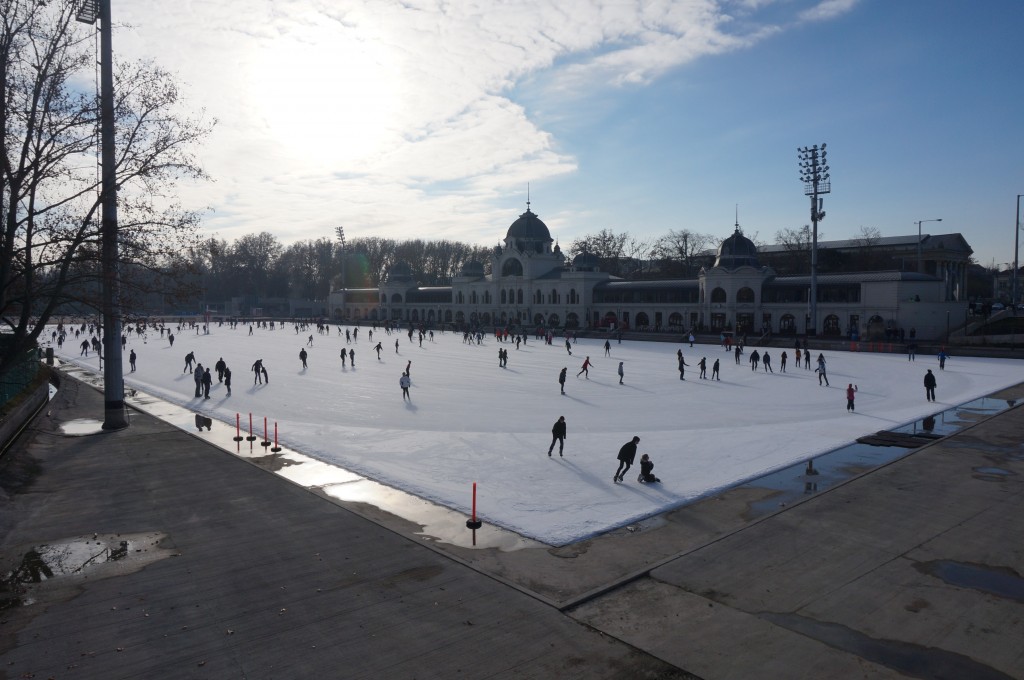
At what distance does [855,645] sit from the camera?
6.98 metres

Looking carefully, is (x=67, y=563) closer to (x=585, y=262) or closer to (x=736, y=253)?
(x=736, y=253)

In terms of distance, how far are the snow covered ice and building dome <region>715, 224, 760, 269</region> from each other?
24.7m

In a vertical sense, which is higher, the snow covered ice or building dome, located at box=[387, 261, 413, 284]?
building dome, located at box=[387, 261, 413, 284]

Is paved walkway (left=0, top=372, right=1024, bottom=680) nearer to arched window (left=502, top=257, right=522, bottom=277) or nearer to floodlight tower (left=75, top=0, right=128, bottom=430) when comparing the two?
floodlight tower (left=75, top=0, right=128, bottom=430)

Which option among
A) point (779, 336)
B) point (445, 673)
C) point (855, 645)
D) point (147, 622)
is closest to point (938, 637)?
point (855, 645)

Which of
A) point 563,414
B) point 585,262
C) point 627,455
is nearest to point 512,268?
point 585,262

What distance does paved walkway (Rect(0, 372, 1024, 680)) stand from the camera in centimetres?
667

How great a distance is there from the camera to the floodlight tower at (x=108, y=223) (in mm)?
11289

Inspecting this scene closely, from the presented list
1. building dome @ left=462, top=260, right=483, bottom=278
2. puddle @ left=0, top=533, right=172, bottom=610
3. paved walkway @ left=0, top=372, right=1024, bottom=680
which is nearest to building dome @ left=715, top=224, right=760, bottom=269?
building dome @ left=462, top=260, right=483, bottom=278

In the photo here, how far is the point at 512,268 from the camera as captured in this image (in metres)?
86.7

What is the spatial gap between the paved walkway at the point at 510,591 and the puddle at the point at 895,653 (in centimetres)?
3

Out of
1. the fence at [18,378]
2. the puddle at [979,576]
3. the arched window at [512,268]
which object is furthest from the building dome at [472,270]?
the puddle at [979,576]

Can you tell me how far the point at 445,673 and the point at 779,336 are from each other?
54.8 meters

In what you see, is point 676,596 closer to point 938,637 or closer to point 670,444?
point 938,637
